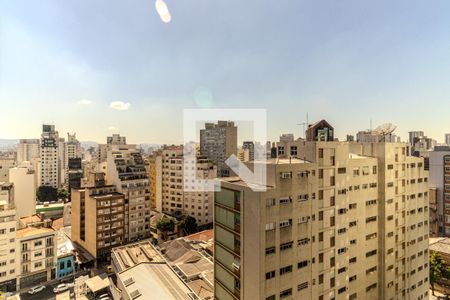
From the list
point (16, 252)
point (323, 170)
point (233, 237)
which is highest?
point (323, 170)

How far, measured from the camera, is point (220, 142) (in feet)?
216

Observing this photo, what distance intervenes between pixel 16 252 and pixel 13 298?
16.7ft

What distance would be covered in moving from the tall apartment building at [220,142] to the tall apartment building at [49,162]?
3913cm

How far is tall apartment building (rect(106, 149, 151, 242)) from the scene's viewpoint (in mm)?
36531

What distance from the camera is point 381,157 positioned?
1877 cm

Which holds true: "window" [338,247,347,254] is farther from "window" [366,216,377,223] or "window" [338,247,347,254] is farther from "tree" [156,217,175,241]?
"tree" [156,217,175,241]

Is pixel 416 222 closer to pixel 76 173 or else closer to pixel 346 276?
pixel 346 276

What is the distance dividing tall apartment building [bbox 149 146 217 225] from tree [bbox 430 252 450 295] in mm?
30241

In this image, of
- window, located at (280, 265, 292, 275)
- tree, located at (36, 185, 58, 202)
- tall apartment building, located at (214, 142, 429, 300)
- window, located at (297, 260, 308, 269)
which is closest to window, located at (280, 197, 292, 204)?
tall apartment building, located at (214, 142, 429, 300)

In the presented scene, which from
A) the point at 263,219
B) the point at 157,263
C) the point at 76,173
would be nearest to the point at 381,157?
the point at 263,219

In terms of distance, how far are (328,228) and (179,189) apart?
35.2m

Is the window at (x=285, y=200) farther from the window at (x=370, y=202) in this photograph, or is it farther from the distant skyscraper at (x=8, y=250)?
the distant skyscraper at (x=8, y=250)

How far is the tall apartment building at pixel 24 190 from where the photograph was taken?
43.3 m

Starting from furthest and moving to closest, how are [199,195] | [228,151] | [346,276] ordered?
[228,151] < [199,195] < [346,276]
